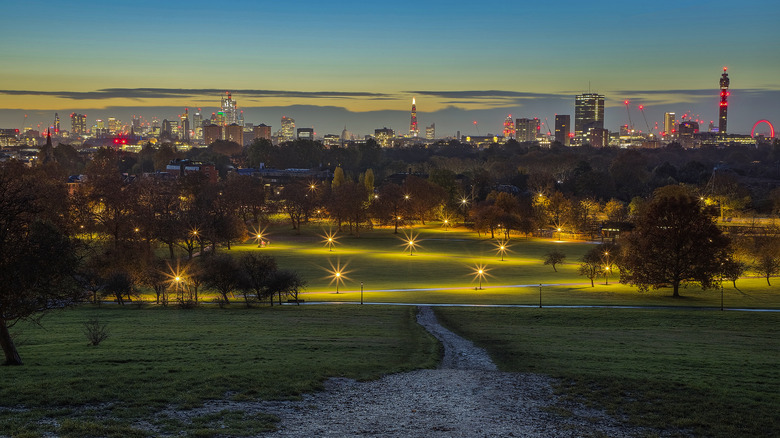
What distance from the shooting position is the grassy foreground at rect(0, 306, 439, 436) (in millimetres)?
15602

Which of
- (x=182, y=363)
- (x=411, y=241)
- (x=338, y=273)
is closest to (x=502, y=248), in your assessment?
(x=411, y=241)

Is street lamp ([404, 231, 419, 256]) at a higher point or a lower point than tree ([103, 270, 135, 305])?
higher

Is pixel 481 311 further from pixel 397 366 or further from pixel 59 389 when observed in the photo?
pixel 59 389

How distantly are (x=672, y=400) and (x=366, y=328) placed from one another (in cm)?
1689

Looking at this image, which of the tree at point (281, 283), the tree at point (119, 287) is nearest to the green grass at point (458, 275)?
the tree at point (281, 283)

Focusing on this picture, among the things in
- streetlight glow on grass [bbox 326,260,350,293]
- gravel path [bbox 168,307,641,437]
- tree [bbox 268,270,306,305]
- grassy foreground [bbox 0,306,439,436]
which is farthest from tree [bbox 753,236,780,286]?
gravel path [bbox 168,307,641,437]

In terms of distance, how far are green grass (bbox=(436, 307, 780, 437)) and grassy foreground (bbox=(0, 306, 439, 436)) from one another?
4.37 metres

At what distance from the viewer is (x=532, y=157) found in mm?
183500

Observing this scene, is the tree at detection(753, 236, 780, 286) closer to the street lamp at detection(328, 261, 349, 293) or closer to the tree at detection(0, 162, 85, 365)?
the street lamp at detection(328, 261, 349, 293)

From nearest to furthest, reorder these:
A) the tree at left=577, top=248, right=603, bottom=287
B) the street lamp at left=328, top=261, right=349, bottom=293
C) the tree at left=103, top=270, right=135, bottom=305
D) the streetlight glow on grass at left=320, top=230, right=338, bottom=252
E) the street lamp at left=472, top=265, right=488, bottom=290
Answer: the tree at left=103, top=270, right=135, bottom=305 → the street lamp at left=328, top=261, right=349, bottom=293 → the tree at left=577, top=248, right=603, bottom=287 → the street lamp at left=472, top=265, right=488, bottom=290 → the streetlight glow on grass at left=320, top=230, right=338, bottom=252

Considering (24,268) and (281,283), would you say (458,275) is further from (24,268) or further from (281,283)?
(24,268)

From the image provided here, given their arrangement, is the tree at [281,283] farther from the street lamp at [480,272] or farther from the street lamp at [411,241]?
the street lamp at [411,241]

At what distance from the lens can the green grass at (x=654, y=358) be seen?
1732 centimetres

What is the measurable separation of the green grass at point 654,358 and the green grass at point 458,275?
20.8 ft
